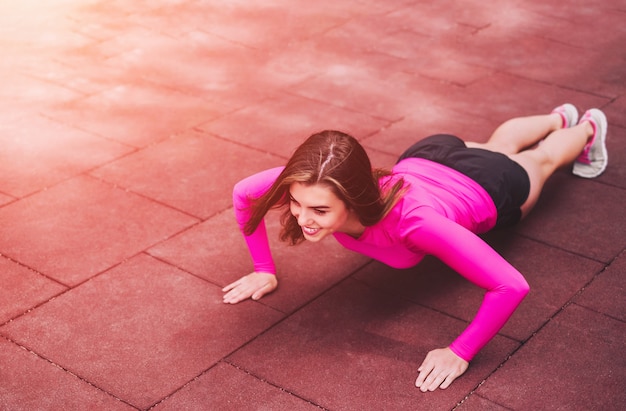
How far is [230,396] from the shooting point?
2.56 m

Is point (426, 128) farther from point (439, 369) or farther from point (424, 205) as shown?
point (439, 369)

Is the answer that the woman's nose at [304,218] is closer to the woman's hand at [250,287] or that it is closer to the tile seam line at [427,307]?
the woman's hand at [250,287]

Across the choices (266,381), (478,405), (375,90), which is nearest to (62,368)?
(266,381)

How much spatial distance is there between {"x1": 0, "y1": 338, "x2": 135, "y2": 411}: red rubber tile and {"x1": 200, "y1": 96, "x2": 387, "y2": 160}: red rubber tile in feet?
5.75

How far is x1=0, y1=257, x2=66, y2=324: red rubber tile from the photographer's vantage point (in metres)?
2.93

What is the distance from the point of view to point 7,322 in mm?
2857

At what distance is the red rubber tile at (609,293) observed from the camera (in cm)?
300

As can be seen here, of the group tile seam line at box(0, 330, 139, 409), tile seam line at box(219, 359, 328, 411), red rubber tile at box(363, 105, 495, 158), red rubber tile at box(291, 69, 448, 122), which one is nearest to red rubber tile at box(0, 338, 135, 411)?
tile seam line at box(0, 330, 139, 409)

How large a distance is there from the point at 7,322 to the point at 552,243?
209cm

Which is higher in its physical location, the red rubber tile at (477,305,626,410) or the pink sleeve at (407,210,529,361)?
the pink sleeve at (407,210,529,361)

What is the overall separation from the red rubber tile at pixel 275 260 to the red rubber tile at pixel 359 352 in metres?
0.10

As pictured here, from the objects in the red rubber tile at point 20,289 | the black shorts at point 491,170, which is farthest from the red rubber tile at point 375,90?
the red rubber tile at point 20,289

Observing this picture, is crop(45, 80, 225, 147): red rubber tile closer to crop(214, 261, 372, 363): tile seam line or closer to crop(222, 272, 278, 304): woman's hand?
crop(222, 272, 278, 304): woman's hand

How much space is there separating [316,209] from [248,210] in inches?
17.8
